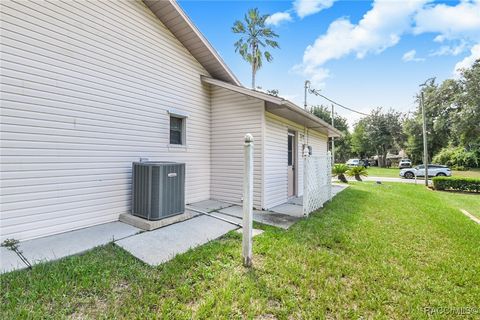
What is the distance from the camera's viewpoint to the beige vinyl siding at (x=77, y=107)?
347 cm

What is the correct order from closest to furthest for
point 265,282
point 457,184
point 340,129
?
point 265,282 → point 457,184 → point 340,129

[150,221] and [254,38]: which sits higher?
[254,38]

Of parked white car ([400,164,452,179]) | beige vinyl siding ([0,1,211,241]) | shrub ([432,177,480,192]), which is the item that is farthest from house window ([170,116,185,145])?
parked white car ([400,164,452,179])

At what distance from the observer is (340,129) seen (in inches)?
1550

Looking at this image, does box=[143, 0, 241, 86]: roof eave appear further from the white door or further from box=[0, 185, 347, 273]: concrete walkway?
box=[0, 185, 347, 273]: concrete walkway

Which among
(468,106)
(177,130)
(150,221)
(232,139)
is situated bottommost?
(150,221)

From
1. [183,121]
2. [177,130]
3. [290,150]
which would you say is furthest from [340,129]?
[177,130]

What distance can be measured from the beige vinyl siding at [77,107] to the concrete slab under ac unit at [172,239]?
140 cm

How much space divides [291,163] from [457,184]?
11.8m

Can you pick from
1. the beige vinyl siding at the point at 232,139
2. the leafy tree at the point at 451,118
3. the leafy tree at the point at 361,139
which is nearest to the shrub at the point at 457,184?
the beige vinyl siding at the point at 232,139

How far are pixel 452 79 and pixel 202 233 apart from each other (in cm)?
3714

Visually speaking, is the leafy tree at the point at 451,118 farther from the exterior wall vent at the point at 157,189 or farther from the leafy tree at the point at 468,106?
the exterior wall vent at the point at 157,189

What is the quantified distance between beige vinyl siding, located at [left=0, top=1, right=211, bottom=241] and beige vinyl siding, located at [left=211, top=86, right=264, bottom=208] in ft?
4.67

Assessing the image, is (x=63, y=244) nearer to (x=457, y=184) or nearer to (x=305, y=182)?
(x=305, y=182)
